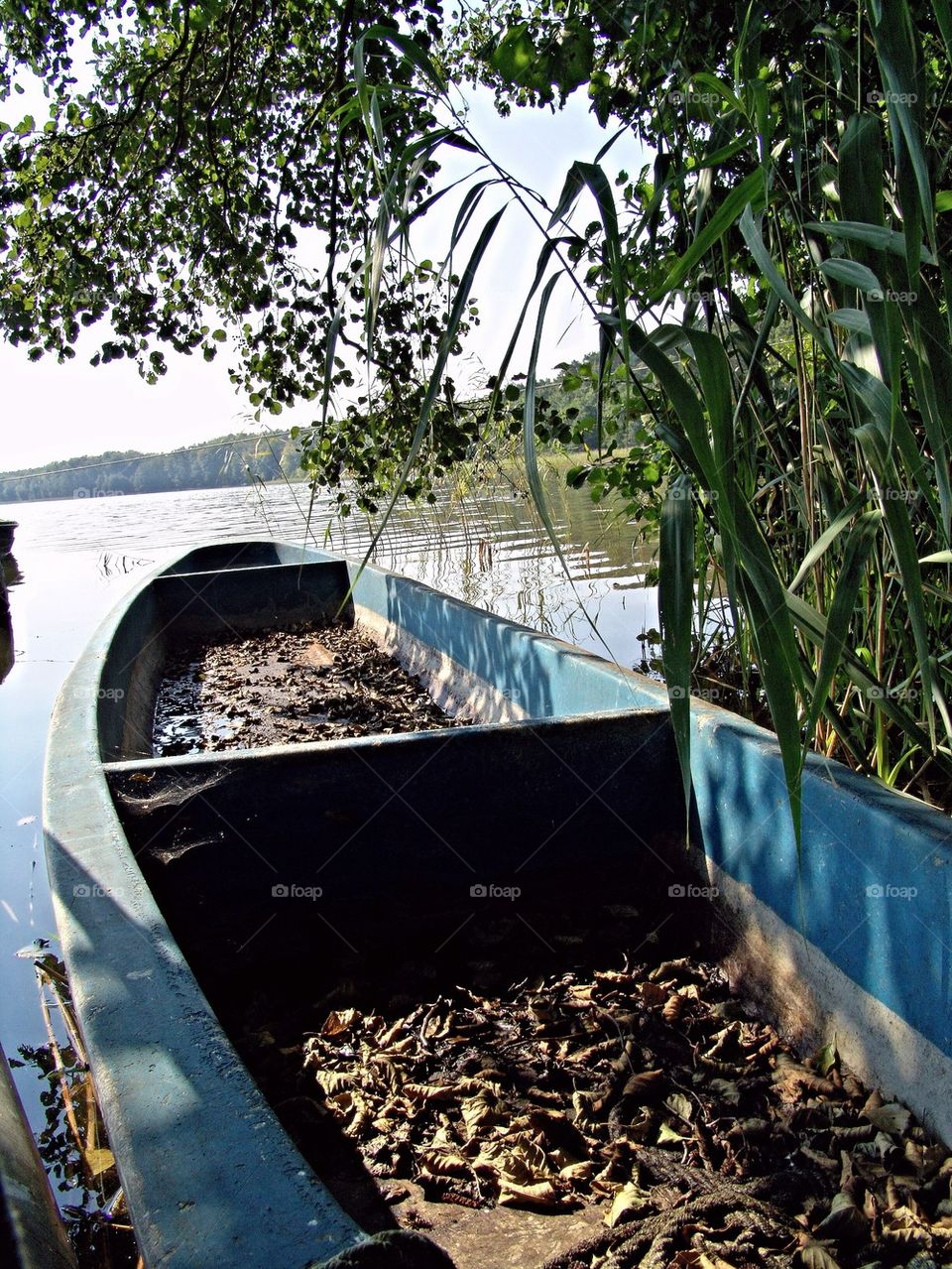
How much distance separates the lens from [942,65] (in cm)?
288

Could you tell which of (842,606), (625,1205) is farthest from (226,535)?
(842,606)

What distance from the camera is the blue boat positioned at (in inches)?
28.3

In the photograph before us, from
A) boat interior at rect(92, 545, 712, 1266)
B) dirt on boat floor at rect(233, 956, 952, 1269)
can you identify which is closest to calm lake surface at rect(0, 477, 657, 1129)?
boat interior at rect(92, 545, 712, 1266)

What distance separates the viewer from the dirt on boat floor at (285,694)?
3371mm

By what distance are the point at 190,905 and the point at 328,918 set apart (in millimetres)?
243

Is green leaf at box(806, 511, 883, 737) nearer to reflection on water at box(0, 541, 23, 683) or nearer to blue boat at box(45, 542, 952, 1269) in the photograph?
blue boat at box(45, 542, 952, 1269)

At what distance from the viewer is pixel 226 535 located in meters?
12.5

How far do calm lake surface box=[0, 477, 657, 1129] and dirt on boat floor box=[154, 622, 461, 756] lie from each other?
521 mm

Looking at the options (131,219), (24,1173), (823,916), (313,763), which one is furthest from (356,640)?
(24,1173)

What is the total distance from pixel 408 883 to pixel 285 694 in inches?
90.9

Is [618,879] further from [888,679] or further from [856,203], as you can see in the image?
[856,203]

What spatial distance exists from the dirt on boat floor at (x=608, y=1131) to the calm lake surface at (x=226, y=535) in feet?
2.01

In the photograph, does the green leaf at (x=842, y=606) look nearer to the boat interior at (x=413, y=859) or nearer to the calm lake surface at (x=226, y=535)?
the calm lake surface at (x=226, y=535)

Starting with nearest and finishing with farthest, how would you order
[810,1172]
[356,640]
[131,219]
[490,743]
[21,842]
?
[810,1172] < [490,743] < [21,842] < [131,219] < [356,640]
